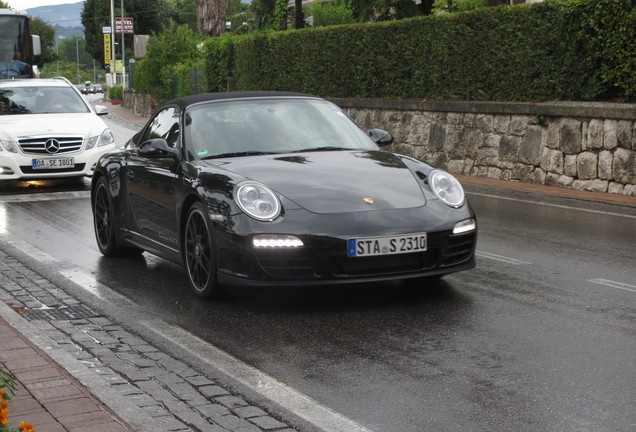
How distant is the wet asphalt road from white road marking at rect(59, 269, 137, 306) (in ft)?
0.28

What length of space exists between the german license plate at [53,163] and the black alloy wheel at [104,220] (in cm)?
566

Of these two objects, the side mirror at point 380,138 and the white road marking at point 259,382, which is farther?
the side mirror at point 380,138

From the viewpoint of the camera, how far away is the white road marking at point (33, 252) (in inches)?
374

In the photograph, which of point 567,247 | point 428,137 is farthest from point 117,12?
point 567,247

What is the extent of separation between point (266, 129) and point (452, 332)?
2.61m

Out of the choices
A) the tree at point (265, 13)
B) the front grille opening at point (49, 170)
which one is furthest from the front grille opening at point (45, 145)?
the tree at point (265, 13)

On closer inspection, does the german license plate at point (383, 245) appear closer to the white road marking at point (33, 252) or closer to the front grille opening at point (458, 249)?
the front grille opening at point (458, 249)

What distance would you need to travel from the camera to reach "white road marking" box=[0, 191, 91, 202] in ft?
47.4

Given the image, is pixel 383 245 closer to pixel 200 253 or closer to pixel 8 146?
pixel 200 253

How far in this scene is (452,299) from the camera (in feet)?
24.2

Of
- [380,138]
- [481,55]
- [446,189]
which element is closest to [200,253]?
[446,189]

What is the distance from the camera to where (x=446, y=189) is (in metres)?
7.54

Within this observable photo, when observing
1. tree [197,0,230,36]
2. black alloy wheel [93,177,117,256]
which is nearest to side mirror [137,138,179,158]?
black alloy wheel [93,177,117,256]

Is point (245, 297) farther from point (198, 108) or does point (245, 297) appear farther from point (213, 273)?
point (198, 108)
